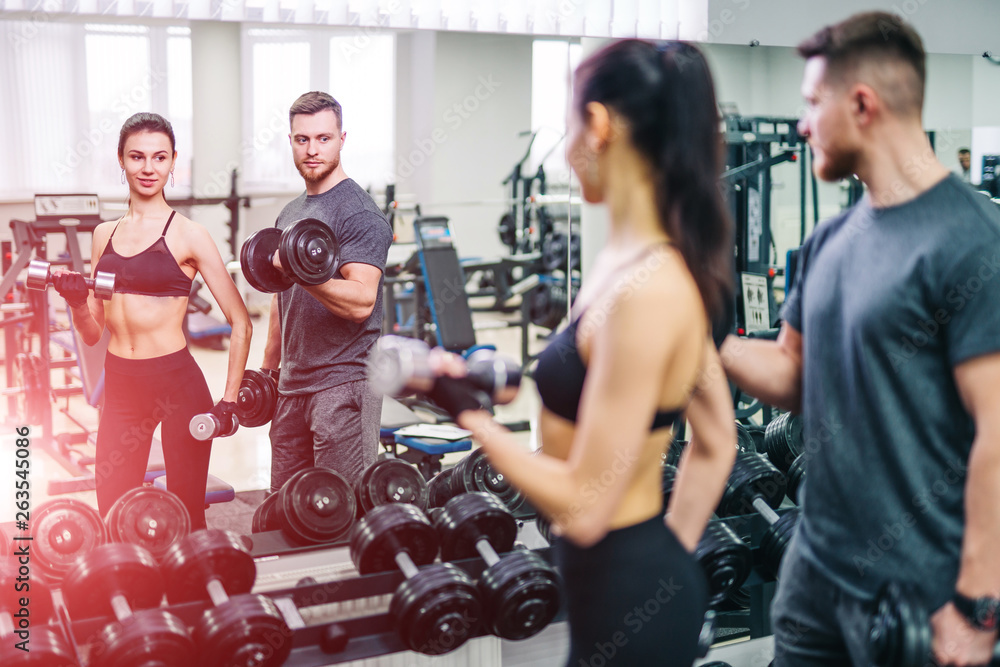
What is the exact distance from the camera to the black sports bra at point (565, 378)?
3.50ft

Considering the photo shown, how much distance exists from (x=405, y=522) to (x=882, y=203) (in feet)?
3.67

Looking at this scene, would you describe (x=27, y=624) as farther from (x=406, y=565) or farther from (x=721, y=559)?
(x=721, y=559)

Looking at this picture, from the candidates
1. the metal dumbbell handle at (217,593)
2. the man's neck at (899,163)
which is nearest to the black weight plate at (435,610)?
the metal dumbbell handle at (217,593)

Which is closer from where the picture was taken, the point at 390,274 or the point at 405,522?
the point at 405,522

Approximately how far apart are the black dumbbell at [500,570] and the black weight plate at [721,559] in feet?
1.13

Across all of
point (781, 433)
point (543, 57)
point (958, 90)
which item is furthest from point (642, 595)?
point (543, 57)

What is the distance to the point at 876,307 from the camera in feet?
3.99

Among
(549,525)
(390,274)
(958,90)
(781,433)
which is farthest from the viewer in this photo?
(390,274)

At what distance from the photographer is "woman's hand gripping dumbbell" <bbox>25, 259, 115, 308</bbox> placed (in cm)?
218

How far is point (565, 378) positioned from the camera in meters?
1.08

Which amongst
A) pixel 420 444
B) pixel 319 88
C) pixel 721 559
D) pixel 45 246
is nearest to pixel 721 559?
pixel 721 559

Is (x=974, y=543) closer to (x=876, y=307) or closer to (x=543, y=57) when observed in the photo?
(x=876, y=307)

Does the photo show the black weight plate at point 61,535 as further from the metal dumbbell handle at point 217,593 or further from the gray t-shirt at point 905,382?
the gray t-shirt at point 905,382

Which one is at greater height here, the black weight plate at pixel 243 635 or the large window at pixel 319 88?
the large window at pixel 319 88
